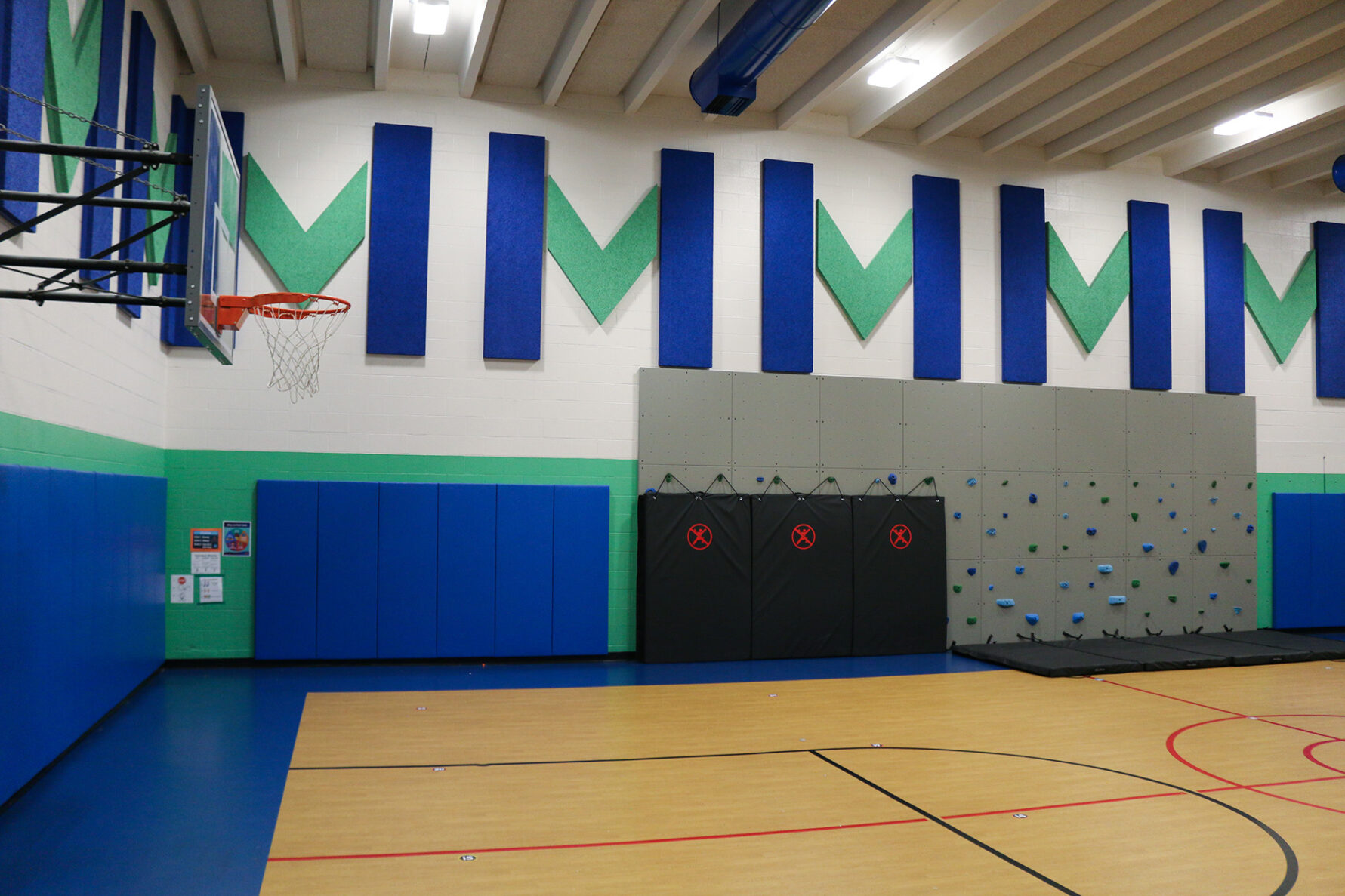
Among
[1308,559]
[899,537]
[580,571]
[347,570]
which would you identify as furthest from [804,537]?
[1308,559]

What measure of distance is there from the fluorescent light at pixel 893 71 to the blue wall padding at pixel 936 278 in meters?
1.52

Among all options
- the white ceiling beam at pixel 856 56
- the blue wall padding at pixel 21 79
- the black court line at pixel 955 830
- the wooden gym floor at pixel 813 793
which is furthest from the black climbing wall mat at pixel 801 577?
the blue wall padding at pixel 21 79

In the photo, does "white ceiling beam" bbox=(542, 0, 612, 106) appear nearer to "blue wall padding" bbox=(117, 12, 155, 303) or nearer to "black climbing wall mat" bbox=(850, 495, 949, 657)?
"blue wall padding" bbox=(117, 12, 155, 303)

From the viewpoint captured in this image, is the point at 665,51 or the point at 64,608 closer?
the point at 64,608

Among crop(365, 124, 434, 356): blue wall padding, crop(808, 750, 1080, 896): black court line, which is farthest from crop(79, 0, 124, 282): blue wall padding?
crop(808, 750, 1080, 896): black court line

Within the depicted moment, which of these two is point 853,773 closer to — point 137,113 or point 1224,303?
point 137,113

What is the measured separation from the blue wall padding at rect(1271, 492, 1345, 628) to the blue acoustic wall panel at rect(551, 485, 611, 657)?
25.0ft

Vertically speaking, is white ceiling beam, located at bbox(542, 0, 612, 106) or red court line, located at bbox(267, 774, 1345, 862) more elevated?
white ceiling beam, located at bbox(542, 0, 612, 106)

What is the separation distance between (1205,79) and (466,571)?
25.2 ft

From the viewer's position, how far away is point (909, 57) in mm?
7969

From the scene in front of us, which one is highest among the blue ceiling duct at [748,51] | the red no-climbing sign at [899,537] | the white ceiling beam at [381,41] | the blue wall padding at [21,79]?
the white ceiling beam at [381,41]

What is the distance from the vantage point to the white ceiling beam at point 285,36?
683 cm

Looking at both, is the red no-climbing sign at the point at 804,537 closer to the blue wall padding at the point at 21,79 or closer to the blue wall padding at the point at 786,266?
the blue wall padding at the point at 786,266

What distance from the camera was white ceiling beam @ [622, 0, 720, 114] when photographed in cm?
698
